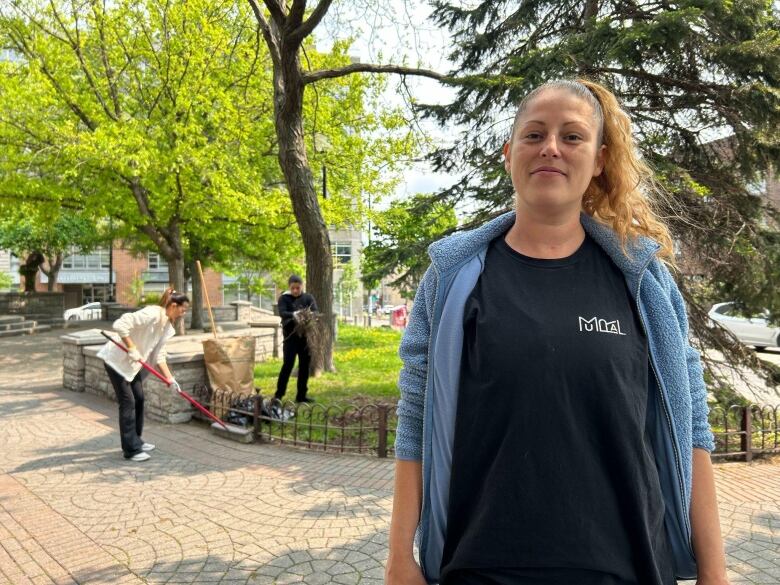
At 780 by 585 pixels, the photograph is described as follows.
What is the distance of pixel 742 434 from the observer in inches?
256

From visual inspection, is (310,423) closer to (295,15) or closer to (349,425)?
(349,425)

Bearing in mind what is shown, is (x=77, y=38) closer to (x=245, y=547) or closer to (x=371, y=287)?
(x=371, y=287)

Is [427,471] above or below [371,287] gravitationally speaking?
below

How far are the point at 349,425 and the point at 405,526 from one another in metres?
6.02

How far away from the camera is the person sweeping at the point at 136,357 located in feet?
21.0

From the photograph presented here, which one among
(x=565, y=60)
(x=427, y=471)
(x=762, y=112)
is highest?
(x=565, y=60)

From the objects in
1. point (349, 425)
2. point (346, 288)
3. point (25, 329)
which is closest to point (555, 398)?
point (349, 425)

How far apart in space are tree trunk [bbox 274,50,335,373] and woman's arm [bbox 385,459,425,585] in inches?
329

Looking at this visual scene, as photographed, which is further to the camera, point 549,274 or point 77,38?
point 77,38

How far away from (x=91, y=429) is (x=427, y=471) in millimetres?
7601

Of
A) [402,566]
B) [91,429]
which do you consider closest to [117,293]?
[91,429]

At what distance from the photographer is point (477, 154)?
8594 mm

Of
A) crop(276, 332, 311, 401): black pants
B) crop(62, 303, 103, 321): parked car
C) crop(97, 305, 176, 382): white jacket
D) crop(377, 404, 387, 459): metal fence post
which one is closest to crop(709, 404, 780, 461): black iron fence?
crop(377, 404, 387, 459): metal fence post

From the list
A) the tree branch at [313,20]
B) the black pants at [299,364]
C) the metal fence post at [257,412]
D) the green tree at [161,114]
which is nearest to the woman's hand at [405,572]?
the metal fence post at [257,412]
